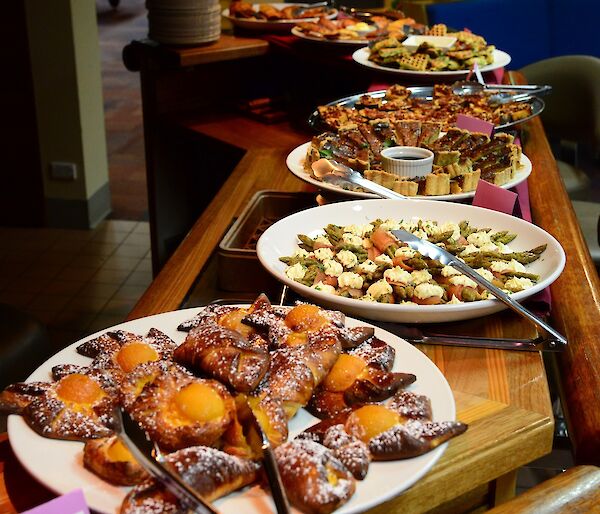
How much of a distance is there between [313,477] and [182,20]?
2.59 meters

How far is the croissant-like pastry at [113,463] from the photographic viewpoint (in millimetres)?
829

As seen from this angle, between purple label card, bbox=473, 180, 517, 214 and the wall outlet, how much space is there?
3.25m

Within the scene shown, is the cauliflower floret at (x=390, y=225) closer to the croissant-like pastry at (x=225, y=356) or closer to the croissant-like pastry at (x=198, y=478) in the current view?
the croissant-like pastry at (x=225, y=356)

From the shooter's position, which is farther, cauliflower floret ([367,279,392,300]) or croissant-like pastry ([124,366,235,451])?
cauliflower floret ([367,279,392,300])

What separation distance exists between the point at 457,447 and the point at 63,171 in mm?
3914

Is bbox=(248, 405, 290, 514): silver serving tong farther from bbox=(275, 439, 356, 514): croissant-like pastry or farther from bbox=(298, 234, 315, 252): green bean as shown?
bbox=(298, 234, 315, 252): green bean

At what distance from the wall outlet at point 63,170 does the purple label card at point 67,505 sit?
12.9 feet

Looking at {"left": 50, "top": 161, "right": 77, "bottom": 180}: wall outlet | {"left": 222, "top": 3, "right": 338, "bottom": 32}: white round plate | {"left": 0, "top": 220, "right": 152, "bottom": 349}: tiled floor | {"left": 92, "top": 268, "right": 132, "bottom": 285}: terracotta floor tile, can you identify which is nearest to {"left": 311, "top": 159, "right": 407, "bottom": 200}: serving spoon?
{"left": 222, "top": 3, "right": 338, "bottom": 32}: white round plate

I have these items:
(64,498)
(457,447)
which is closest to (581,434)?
(457,447)

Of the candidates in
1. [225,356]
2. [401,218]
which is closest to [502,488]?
[225,356]

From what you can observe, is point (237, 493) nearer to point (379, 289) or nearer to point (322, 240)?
point (379, 289)

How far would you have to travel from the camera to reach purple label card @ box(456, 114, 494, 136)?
211cm

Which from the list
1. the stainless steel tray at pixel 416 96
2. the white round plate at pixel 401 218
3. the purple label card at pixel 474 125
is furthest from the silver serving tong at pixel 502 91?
the white round plate at pixel 401 218

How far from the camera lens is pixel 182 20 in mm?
3121
